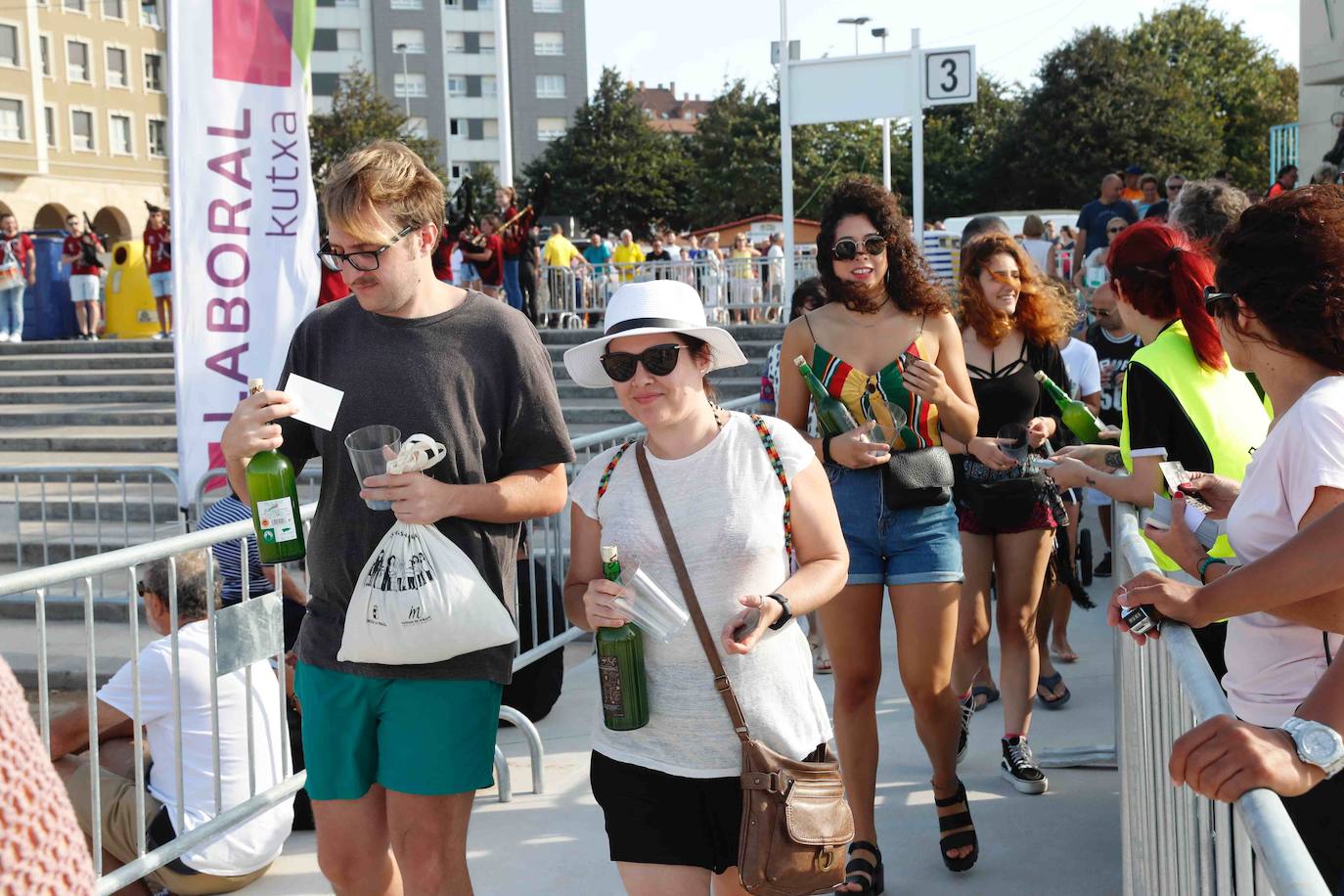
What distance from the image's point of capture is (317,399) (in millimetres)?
3135

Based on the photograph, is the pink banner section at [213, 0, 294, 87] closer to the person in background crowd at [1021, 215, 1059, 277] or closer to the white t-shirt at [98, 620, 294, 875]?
the white t-shirt at [98, 620, 294, 875]

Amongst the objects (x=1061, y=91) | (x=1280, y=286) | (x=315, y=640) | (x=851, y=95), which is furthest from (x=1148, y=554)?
(x=1061, y=91)

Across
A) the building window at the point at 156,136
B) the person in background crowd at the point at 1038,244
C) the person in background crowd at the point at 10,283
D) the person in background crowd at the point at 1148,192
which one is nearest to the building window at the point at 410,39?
the building window at the point at 156,136

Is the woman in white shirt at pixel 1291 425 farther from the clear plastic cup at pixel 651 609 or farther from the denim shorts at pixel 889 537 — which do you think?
the denim shorts at pixel 889 537

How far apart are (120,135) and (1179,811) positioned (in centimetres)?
6762

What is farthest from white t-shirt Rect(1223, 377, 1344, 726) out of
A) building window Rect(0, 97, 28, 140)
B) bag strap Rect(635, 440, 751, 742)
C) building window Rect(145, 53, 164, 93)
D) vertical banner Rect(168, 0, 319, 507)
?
building window Rect(145, 53, 164, 93)

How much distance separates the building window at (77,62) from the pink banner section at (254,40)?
2376 inches

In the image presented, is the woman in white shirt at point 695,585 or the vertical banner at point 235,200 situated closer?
the woman in white shirt at point 695,585

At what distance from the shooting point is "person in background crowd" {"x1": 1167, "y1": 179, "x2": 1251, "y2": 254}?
4552 millimetres

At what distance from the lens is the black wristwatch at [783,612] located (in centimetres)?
286

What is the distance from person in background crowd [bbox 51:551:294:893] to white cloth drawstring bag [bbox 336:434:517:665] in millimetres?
1354

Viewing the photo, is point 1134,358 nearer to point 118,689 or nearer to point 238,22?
point 118,689

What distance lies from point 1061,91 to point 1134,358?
186ft

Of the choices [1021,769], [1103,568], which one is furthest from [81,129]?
[1021,769]
